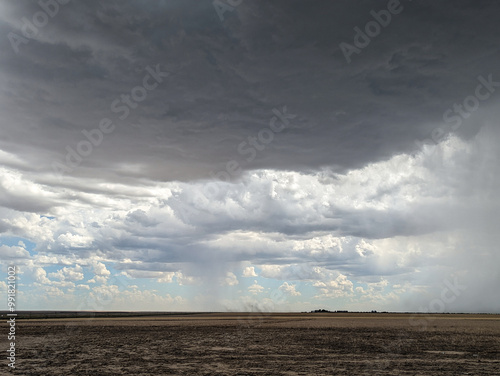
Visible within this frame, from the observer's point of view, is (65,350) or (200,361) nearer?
(200,361)

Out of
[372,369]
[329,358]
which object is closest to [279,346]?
[329,358]

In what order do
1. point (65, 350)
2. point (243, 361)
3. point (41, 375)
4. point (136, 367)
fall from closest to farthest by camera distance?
point (41, 375), point (136, 367), point (243, 361), point (65, 350)

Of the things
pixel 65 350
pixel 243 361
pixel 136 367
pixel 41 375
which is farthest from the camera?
pixel 65 350

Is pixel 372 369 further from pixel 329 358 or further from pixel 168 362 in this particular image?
pixel 168 362

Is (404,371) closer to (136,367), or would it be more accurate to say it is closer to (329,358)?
(329,358)

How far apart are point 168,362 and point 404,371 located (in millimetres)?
14994

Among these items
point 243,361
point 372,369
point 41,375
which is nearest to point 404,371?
point 372,369

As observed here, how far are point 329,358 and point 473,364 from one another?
9176 millimetres

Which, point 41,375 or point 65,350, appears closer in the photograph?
point 41,375

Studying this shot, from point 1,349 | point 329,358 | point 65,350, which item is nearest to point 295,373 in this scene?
point 329,358

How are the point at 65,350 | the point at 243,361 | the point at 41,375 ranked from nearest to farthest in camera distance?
the point at 41,375 → the point at 243,361 → the point at 65,350

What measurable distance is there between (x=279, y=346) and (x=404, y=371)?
54.1 ft

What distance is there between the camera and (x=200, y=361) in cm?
3030

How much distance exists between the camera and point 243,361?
29906mm
